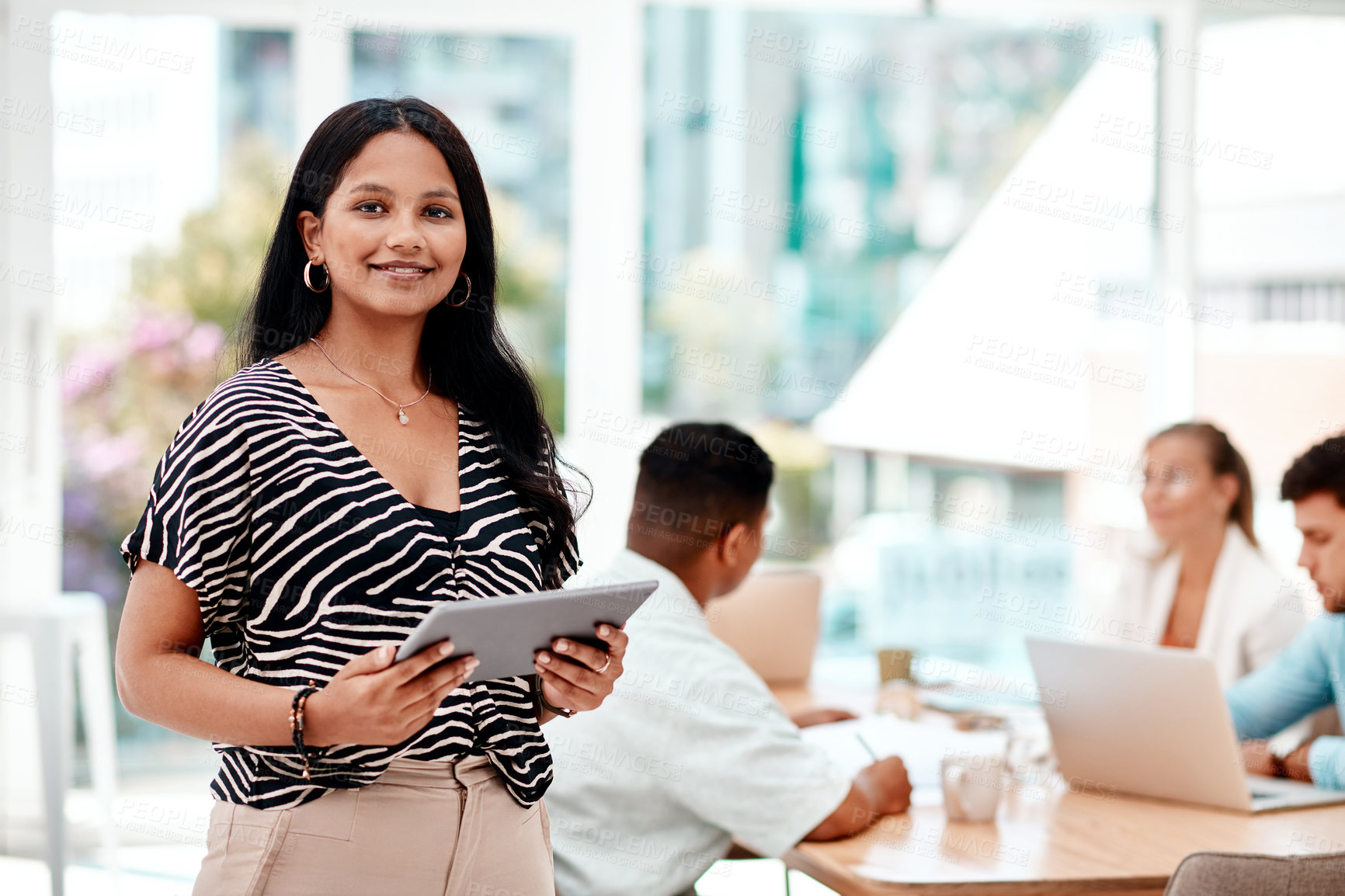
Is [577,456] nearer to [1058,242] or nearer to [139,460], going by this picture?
[139,460]

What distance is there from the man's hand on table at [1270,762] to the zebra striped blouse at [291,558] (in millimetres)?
1581

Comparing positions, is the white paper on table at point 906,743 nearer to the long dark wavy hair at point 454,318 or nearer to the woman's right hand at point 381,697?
the long dark wavy hair at point 454,318

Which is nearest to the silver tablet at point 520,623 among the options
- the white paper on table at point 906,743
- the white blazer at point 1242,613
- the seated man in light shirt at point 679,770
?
the seated man in light shirt at point 679,770

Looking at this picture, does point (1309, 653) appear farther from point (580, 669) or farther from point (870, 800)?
point (580, 669)

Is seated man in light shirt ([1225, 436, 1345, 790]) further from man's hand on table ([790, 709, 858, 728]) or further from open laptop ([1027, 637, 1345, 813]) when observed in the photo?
man's hand on table ([790, 709, 858, 728])

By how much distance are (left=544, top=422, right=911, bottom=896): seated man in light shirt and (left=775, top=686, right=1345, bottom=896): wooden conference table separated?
7 centimetres

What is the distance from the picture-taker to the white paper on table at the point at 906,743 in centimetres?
214

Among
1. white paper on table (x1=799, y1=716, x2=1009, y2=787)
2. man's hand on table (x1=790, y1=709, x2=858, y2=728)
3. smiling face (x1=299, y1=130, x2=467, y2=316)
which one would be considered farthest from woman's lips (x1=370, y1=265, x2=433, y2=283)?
man's hand on table (x1=790, y1=709, x2=858, y2=728)

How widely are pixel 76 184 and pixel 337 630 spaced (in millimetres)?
3210

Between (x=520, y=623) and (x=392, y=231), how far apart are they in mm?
442

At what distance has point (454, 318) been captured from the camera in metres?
1.46

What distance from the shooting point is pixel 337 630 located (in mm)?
1161

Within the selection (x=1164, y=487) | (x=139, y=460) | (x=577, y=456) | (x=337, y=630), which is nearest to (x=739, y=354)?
(x=577, y=456)

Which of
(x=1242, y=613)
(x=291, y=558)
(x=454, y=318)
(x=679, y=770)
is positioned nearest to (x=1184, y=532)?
(x=1242, y=613)
